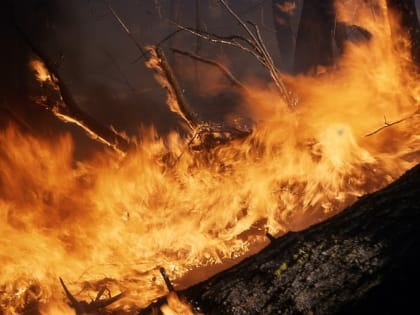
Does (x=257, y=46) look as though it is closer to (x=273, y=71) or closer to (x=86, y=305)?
(x=273, y=71)

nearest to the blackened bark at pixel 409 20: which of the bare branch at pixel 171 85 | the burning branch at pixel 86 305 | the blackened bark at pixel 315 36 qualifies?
the bare branch at pixel 171 85

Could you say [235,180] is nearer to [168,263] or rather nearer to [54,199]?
[168,263]

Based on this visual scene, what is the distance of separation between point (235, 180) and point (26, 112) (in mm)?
4267

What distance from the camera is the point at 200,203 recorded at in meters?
4.16

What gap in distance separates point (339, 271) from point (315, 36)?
22.6ft

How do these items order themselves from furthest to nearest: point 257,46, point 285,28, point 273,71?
point 285,28 < point 273,71 < point 257,46

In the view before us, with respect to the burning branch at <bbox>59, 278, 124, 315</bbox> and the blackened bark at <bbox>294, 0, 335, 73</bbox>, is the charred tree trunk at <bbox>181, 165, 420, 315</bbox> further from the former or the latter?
the blackened bark at <bbox>294, 0, 335, 73</bbox>

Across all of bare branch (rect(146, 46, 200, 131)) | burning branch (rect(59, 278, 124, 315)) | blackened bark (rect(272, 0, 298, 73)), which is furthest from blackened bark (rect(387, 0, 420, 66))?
blackened bark (rect(272, 0, 298, 73))

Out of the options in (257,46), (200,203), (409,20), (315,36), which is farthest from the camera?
(315,36)

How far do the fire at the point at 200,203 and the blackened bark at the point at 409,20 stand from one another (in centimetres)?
23

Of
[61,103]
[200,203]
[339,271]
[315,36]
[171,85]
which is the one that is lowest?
[339,271]

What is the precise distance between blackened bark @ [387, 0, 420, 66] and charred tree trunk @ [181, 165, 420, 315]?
8.47ft

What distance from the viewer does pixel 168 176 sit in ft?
14.1

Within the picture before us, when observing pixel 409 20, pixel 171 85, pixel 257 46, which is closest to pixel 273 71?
pixel 257 46
